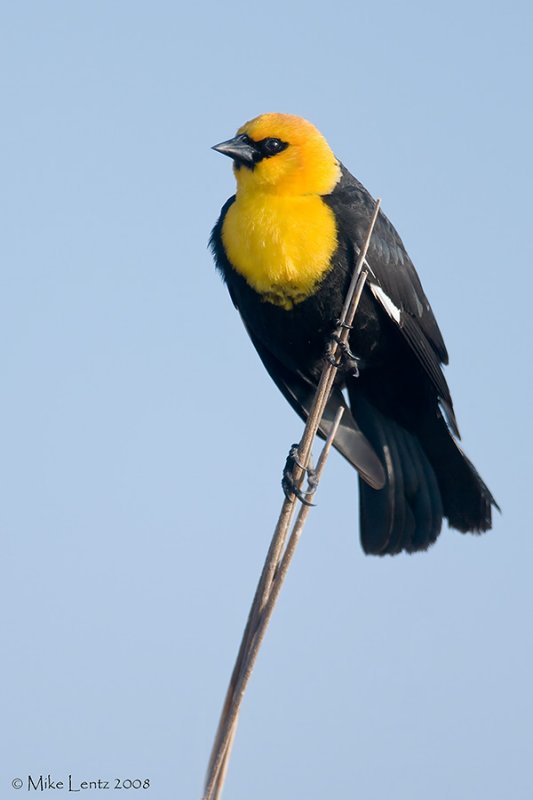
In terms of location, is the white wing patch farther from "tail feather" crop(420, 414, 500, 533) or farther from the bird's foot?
"tail feather" crop(420, 414, 500, 533)

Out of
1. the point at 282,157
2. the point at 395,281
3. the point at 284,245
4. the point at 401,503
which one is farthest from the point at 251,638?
the point at 282,157

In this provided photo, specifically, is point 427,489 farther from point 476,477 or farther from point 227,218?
point 227,218

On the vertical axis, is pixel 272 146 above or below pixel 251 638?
above

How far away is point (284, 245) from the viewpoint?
13.5ft

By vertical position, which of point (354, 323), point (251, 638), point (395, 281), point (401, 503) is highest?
point (395, 281)

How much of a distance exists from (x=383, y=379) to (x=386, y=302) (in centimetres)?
38

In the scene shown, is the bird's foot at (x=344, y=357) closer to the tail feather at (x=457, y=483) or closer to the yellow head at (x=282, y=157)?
the tail feather at (x=457, y=483)

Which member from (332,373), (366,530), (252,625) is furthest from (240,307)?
(252,625)

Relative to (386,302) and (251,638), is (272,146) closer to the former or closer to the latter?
(386,302)

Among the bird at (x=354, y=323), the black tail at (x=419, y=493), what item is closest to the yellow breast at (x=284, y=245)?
the bird at (x=354, y=323)

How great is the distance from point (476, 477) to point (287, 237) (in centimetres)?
116

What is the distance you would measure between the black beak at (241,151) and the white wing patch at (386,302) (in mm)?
674

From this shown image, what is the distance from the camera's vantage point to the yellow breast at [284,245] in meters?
4.10

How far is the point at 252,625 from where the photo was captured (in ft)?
7.98
